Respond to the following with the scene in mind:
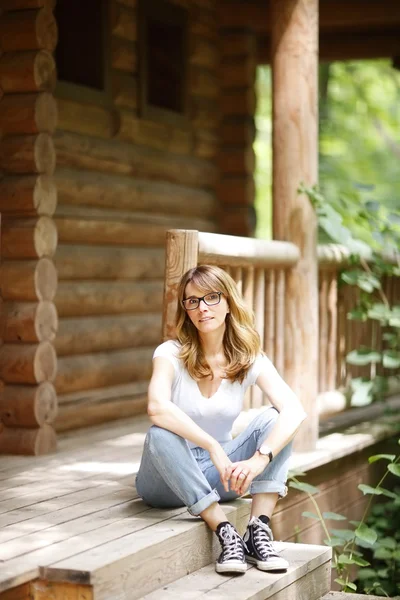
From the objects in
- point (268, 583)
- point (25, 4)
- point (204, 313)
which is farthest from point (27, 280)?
point (268, 583)

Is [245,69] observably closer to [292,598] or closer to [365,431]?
[365,431]

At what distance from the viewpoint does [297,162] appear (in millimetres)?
6562

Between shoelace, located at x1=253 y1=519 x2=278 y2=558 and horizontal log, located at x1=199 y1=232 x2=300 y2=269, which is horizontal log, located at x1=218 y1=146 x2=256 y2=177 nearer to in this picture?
horizontal log, located at x1=199 y1=232 x2=300 y2=269

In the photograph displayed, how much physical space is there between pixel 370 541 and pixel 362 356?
206cm

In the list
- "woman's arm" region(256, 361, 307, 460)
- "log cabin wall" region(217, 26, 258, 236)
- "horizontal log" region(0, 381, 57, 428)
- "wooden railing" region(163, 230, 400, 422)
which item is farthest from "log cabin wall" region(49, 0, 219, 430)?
"woman's arm" region(256, 361, 307, 460)

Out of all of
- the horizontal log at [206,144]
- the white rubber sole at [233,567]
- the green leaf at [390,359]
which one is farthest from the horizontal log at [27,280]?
the horizontal log at [206,144]

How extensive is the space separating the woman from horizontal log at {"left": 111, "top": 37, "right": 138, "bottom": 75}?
378 cm

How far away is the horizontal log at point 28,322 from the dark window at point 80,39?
6.94 ft

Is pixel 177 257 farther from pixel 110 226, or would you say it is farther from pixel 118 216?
pixel 118 216

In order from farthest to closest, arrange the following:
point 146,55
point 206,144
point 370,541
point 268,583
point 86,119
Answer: point 206,144 < point 146,55 < point 86,119 < point 370,541 < point 268,583

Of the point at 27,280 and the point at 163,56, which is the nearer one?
the point at 27,280

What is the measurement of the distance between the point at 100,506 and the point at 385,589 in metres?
2.44

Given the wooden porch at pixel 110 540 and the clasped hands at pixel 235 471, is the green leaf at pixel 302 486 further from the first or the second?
the clasped hands at pixel 235 471

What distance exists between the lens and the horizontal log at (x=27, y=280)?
6391 mm
